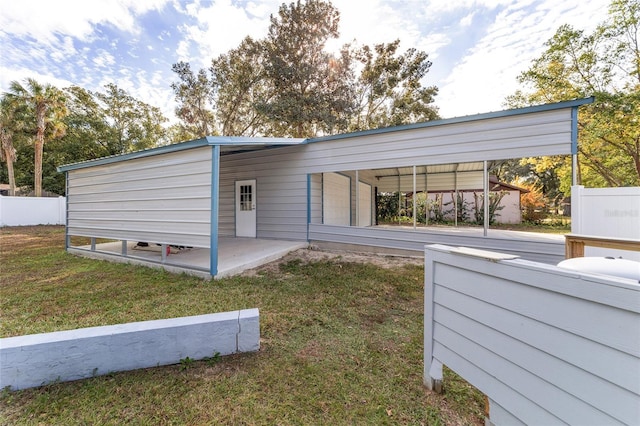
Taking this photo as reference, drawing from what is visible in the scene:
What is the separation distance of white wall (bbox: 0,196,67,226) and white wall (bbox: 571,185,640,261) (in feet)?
67.5

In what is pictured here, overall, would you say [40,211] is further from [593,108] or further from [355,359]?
[593,108]

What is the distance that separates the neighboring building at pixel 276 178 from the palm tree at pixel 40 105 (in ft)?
41.6

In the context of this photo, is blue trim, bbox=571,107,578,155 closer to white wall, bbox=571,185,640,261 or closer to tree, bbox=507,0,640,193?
white wall, bbox=571,185,640,261

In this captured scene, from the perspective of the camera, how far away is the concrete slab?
491cm

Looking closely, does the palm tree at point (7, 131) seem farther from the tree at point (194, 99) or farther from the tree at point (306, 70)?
the tree at point (306, 70)

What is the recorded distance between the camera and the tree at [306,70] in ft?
41.8

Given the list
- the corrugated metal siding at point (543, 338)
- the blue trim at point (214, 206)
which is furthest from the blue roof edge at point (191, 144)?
the corrugated metal siding at point (543, 338)

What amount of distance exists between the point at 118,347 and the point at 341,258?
4.68 meters

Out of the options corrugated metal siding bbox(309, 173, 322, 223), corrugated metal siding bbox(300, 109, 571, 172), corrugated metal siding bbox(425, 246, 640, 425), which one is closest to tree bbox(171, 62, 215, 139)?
corrugated metal siding bbox(300, 109, 571, 172)

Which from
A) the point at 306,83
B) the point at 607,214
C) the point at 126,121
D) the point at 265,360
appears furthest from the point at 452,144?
the point at 126,121

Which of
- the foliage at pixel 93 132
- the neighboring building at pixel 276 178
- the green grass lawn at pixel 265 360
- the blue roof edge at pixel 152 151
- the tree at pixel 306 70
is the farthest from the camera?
the foliage at pixel 93 132

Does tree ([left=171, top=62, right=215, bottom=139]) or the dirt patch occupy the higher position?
tree ([left=171, top=62, right=215, bottom=139])

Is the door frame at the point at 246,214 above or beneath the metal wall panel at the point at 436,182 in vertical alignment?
beneath

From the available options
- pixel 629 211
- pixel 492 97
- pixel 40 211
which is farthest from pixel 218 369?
pixel 40 211
